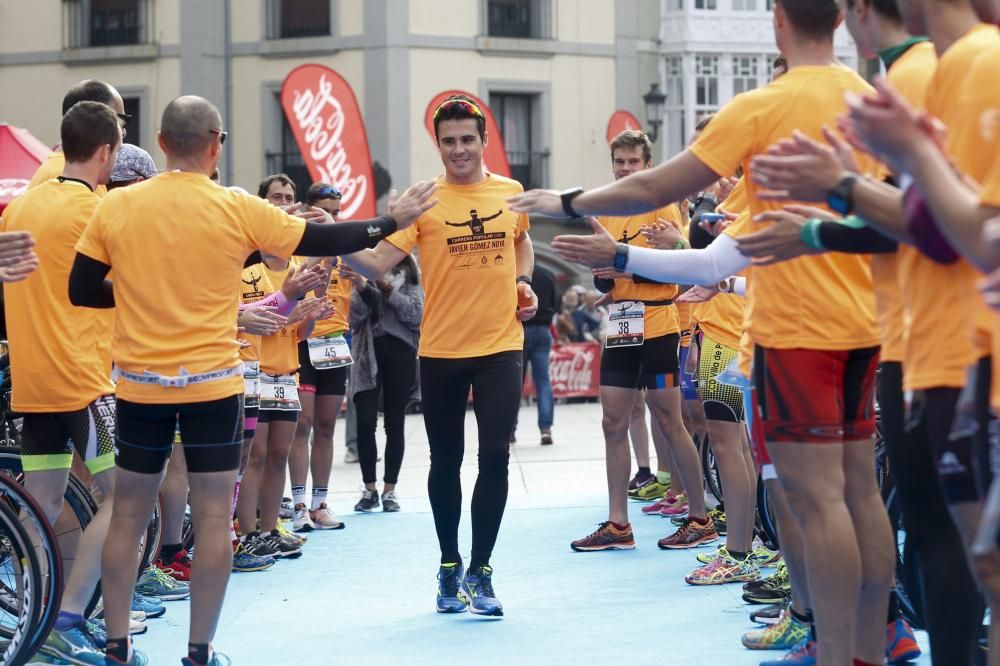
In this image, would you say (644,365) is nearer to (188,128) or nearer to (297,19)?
(188,128)

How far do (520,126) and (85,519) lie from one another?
26782mm

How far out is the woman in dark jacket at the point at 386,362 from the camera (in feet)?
31.8

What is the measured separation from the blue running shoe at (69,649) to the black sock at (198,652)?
0.68 meters

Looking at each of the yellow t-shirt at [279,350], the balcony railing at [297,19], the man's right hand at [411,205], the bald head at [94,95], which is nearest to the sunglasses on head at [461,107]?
the man's right hand at [411,205]

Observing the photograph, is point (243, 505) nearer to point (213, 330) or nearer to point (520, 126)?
point (213, 330)

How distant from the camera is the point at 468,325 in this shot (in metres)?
6.02

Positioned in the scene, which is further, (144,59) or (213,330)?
(144,59)

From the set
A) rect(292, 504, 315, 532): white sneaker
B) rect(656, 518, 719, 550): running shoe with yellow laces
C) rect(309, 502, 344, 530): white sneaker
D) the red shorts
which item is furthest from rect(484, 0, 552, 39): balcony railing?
the red shorts

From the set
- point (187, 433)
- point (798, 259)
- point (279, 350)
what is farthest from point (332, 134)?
point (798, 259)

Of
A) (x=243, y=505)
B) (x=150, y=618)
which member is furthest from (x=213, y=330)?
(x=243, y=505)

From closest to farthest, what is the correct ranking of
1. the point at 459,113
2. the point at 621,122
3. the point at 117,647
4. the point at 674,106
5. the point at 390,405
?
the point at 117,647
the point at 459,113
the point at 390,405
the point at 621,122
the point at 674,106

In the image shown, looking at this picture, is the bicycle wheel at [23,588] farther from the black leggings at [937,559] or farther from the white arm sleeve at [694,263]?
the black leggings at [937,559]

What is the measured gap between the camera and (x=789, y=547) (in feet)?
15.5

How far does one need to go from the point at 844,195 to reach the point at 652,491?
678 cm
